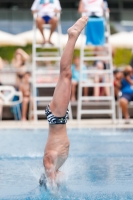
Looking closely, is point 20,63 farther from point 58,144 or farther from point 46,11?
point 58,144

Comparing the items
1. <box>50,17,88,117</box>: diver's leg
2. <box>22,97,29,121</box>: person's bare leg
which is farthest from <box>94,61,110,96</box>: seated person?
<box>50,17,88,117</box>: diver's leg

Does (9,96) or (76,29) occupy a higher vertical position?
(76,29)

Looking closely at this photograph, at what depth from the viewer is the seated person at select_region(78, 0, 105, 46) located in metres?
13.1

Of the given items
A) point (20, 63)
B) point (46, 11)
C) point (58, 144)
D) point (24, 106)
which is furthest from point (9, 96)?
point (58, 144)

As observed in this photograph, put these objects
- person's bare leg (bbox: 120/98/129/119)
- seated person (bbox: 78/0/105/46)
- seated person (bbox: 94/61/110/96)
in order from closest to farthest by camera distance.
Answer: seated person (bbox: 78/0/105/46), person's bare leg (bbox: 120/98/129/119), seated person (bbox: 94/61/110/96)

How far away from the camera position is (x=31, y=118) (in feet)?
47.8

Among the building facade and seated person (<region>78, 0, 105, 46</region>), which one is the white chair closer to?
seated person (<region>78, 0, 105, 46</region>)

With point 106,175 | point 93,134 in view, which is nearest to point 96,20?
point 93,134

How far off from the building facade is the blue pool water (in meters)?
17.9

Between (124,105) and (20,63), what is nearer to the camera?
(124,105)

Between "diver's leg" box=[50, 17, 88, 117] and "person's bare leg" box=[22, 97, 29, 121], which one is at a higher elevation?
"diver's leg" box=[50, 17, 88, 117]

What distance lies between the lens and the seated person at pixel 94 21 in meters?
13.1

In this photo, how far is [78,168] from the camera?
19.5 ft

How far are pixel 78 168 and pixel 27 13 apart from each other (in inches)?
877
